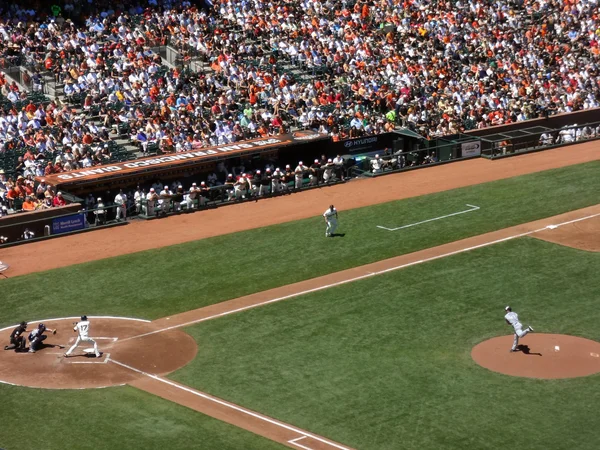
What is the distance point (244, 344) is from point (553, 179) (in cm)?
2258

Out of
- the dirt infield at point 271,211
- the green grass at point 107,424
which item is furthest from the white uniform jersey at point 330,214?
the green grass at point 107,424

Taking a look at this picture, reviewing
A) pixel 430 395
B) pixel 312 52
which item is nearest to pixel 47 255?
pixel 430 395

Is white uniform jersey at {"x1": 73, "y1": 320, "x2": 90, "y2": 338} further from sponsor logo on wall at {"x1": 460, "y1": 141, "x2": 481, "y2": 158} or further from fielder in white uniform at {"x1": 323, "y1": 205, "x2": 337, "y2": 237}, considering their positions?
sponsor logo on wall at {"x1": 460, "y1": 141, "x2": 481, "y2": 158}

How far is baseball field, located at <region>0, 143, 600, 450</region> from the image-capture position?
1035 inches

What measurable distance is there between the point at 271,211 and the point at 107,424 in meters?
19.3

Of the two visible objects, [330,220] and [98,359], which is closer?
[98,359]

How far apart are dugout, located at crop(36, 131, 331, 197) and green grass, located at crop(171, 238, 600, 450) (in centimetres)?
1109

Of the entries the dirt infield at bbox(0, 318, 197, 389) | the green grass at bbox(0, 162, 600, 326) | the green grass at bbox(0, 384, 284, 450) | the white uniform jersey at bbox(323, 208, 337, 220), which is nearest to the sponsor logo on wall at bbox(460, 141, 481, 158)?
the green grass at bbox(0, 162, 600, 326)

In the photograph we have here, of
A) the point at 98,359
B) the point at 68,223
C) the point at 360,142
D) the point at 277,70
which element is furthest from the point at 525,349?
the point at 277,70

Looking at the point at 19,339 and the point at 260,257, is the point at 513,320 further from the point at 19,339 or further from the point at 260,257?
the point at 19,339

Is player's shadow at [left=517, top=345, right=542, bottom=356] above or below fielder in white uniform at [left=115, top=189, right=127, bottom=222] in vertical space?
below

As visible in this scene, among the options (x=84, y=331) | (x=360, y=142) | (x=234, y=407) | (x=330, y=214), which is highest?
(x=360, y=142)

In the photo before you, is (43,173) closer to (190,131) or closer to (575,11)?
(190,131)

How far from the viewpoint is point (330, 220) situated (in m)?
40.7
